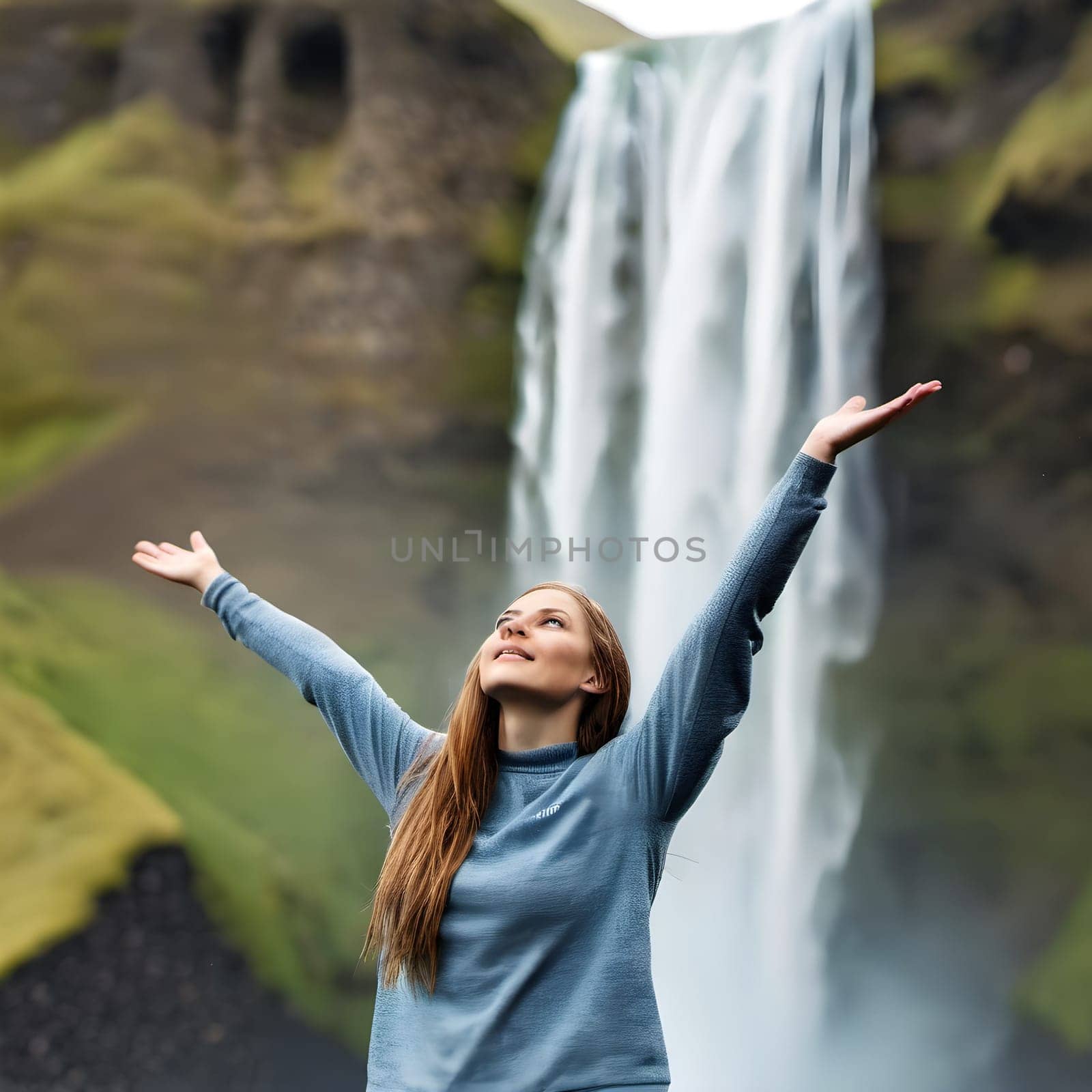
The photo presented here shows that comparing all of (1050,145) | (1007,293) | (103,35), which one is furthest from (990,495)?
(103,35)

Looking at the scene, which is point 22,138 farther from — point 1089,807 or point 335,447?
point 1089,807

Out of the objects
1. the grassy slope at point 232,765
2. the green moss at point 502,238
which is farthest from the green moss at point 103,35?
the grassy slope at point 232,765

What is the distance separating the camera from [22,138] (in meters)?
4.91

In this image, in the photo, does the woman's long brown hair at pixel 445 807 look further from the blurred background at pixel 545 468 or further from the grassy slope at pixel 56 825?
the grassy slope at pixel 56 825

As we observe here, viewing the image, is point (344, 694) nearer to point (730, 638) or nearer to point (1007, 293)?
point (730, 638)

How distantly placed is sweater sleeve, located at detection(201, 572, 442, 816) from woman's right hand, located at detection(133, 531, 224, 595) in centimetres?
8

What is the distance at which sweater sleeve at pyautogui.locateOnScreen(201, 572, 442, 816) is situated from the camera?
134 cm

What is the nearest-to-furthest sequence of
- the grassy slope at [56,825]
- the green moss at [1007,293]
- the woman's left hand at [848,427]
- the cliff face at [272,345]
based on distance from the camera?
the woman's left hand at [848,427], the grassy slope at [56,825], the green moss at [1007,293], the cliff face at [272,345]

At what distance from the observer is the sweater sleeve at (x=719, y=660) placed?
1.10 meters

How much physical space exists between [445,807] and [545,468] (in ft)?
12.1

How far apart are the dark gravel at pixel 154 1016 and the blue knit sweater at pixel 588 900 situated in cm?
325

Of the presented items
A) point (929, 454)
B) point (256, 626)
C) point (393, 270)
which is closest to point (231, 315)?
point (393, 270)

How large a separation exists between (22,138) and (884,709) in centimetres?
369

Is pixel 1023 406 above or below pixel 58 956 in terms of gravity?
above
